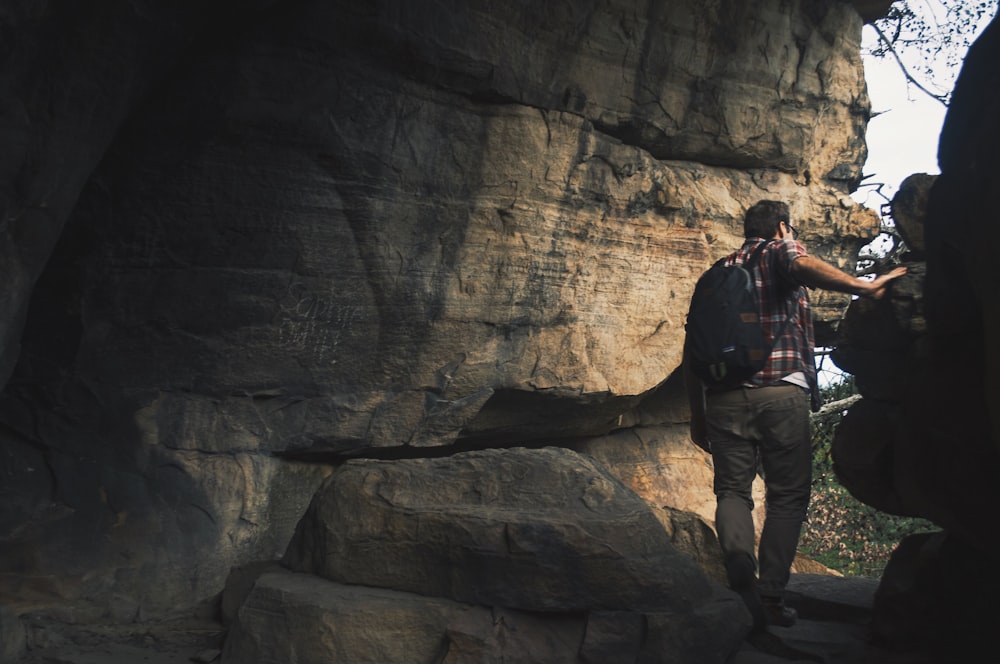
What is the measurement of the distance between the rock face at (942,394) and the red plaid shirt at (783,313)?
199 mm

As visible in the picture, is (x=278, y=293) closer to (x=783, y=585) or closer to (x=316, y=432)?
(x=316, y=432)

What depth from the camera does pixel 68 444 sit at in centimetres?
545

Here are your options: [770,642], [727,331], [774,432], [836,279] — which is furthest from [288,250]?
[770,642]

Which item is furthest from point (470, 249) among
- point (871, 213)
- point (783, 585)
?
point (871, 213)

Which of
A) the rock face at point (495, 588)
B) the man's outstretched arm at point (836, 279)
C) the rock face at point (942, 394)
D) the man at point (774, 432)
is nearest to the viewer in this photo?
the rock face at point (942, 394)

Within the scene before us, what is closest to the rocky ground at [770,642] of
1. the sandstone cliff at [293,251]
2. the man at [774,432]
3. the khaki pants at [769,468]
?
the man at [774,432]

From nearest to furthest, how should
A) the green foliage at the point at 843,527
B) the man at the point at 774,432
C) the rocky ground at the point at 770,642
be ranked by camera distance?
the rocky ground at the point at 770,642 < the man at the point at 774,432 < the green foliage at the point at 843,527

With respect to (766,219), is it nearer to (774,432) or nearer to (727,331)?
(727,331)

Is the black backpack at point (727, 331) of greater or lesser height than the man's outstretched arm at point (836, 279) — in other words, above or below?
below

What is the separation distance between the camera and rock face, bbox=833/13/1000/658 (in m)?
3.23

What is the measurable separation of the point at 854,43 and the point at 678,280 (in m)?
2.60

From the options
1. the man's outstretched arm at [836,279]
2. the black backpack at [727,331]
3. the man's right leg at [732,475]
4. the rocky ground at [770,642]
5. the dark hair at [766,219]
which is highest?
the dark hair at [766,219]

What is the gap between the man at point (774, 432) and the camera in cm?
452

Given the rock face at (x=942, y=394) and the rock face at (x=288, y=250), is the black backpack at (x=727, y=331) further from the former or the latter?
the rock face at (x=288, y=250)
